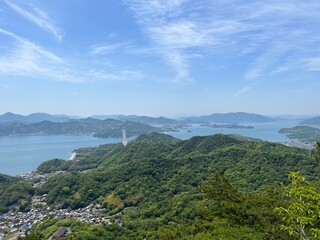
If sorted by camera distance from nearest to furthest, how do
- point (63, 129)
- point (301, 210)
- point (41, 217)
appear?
point (301, 210)
point (41, 217)
point (63, 129)

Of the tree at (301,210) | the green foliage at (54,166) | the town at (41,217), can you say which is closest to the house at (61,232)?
the town at (41,217)

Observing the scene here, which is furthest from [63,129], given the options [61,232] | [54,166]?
[61,232]

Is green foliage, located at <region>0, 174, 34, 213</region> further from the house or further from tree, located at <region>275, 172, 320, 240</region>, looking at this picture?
tree, located at <region>275, 172, 320, 240</region>

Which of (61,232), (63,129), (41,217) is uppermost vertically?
(63,129)

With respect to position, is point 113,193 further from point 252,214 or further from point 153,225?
point 252,214

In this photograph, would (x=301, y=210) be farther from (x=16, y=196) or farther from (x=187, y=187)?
(x=16, y=196)

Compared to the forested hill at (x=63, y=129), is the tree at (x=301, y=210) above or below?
above

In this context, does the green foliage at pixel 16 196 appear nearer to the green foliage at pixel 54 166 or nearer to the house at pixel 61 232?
the house at pixel 61 232

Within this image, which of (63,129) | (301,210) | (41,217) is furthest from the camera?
(63,129)

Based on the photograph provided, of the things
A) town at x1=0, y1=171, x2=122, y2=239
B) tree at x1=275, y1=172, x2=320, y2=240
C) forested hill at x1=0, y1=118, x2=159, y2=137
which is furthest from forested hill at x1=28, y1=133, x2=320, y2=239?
forested hill at x1=0, y1=118, x2=159, y2=137

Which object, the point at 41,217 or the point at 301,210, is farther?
the point at 41,217

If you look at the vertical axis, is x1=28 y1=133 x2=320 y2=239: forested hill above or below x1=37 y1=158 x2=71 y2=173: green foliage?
above
